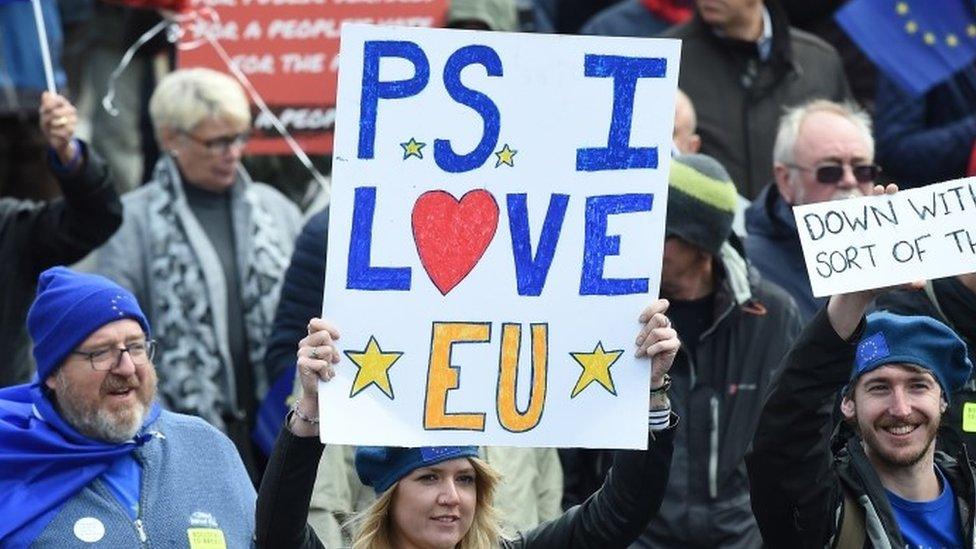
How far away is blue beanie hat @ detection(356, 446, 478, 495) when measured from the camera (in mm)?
6105

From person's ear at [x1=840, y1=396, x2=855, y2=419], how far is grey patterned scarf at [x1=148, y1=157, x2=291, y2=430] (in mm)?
2901

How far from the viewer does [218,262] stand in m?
8.91

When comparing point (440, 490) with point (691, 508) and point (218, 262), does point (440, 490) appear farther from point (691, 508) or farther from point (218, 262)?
point (218, 262)

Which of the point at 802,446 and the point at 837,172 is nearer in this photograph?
the point at 802,446

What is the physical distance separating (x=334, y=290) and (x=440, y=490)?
2.08ft

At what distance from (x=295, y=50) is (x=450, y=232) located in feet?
12.8

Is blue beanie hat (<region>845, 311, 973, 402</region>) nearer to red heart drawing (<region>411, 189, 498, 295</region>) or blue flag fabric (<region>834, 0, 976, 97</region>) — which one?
red heart drawing (<region>411, 189, 498, 295</region>)

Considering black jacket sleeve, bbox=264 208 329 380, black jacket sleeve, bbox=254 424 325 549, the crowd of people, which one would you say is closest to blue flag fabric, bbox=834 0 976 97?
the crowd of people

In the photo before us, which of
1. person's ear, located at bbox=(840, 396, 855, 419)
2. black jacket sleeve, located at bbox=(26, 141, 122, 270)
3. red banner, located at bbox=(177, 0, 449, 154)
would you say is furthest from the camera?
red banner, located at bbox=(177, 0, 449, 154)

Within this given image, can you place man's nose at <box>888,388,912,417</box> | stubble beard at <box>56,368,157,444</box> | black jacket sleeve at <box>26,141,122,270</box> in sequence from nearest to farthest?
man's nose at <box>888,388,912,417</box> < stubble beard at <box>56,368,157,444</box> < black jacket sleeve at <box>26,141,122,270</box>

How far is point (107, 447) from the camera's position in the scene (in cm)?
657

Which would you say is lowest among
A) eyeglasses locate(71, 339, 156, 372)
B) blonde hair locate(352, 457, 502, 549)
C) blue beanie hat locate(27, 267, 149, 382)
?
blonde hair locate(352, 457, 502, 549)

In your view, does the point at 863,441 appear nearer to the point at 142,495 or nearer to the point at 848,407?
the point at 848,407

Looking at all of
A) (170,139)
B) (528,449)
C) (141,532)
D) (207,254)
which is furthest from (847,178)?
(141,532)
